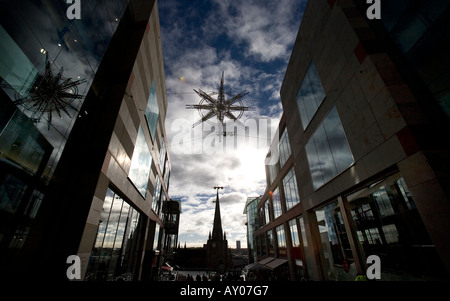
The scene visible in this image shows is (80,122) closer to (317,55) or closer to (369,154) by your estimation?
(369,154)

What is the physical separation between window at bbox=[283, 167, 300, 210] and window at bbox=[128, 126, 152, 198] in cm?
1680

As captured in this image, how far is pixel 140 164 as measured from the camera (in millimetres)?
16594

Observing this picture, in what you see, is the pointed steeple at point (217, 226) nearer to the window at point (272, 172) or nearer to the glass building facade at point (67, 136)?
the window at point (272, 172)

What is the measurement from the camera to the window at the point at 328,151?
469 inches

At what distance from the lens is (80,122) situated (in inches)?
437

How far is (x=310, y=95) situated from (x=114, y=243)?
65.1 ft

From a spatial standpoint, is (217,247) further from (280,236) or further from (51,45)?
(51,45)

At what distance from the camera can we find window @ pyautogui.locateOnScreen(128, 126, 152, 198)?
14867mm

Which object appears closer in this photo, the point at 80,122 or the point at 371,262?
the point at 371,262

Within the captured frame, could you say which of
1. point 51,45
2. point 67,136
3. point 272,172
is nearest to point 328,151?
point 67,136

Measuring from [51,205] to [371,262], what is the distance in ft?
54.8

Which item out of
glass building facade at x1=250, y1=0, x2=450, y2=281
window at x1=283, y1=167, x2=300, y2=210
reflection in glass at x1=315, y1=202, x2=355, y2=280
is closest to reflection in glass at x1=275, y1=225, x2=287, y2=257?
window at x1=283, y1=167, x2=300, y2=210

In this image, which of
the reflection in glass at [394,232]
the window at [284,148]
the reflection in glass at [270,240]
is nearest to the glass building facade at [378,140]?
the reflection in glass at [394,232]
